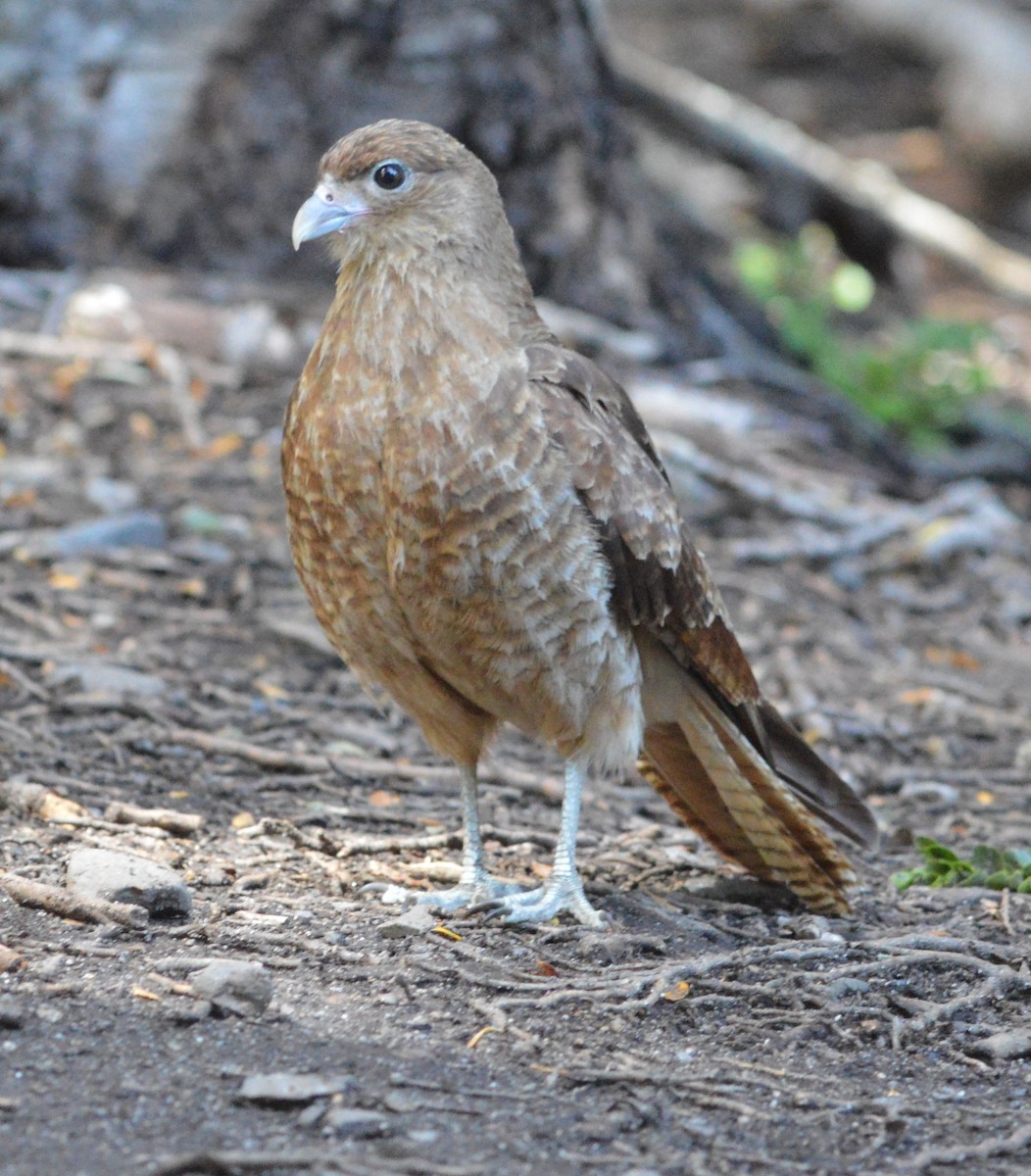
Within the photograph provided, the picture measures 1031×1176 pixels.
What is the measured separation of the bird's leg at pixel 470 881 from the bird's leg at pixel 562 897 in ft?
0.23

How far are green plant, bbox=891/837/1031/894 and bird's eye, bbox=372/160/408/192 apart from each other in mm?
2278

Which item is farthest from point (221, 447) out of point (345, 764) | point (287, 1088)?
point (287, 1088)

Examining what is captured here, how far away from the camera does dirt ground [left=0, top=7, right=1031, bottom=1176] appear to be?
2711 millimetres

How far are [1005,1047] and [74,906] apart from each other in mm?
1915

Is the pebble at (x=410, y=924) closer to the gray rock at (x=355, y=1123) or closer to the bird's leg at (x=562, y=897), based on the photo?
the bird's leg at (x=562, y=897)

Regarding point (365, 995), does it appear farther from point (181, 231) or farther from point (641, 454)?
point (181, 231)

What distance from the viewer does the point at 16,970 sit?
300 centimetres

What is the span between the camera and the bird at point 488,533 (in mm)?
3621

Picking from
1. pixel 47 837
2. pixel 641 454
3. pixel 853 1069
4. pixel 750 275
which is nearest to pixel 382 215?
pixel 641 454

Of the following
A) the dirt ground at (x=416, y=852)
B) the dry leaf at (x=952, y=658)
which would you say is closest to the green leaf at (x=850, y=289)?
the dirt ground at (x=416, y=852)

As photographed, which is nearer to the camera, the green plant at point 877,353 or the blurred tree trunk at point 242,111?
the blurred tree trunk at point 242,111

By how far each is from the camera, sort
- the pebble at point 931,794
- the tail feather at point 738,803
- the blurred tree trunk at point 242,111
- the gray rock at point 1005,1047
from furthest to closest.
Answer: the blurred tree trunk at point 242,111
the pebble at point 931,794
the tail feather at point 738,803
the gray rock at point 1005,1047

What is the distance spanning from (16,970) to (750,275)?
7934 millimetres

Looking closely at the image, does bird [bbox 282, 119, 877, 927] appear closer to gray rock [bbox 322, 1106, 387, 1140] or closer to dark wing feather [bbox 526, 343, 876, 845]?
dark wing feather [bbox 526, 343, 876, 845]
